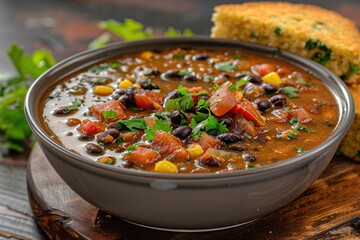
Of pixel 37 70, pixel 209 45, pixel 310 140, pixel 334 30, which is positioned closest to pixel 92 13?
pixel 37 70

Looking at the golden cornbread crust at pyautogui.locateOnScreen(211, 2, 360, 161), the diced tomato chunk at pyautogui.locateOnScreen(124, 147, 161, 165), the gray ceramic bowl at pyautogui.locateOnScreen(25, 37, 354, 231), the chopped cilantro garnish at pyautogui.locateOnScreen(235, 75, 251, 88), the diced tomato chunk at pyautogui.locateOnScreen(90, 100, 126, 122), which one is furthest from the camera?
the golden cornbread crust at pyautogui.locateOnScreen(211, 2, 360, 161)

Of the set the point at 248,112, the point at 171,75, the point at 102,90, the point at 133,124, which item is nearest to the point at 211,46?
the point at 171,75

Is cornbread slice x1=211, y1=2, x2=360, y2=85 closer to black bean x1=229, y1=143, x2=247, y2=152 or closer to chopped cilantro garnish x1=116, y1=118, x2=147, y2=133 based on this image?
black bean x1=229, y1=143, x2=247, y2=152

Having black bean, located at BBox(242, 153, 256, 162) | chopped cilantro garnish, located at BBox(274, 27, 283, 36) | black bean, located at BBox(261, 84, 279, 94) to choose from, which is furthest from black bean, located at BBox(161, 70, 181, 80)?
black bean, located at BBox(242, 153, 256, 162)

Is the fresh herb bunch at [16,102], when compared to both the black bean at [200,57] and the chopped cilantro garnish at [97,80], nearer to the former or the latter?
the chopped cilantro garnish at [97,80]

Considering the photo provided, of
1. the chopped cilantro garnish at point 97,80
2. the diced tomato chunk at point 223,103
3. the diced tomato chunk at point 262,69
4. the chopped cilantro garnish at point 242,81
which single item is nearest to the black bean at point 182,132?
the diced tomato chunk at point 223,103

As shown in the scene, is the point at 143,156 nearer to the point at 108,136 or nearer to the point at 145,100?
the point at 108,136

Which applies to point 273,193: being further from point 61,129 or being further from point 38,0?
point 38,0

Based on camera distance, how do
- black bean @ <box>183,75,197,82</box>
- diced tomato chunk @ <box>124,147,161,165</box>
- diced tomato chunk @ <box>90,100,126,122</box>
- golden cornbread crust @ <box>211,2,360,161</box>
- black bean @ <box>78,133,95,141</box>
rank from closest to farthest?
diced tomato chunk @ <box>124,147,161,165</box>, black bean @ <box>78,133,95,141</box>, diced tomato chunk @ <box>90,100,126,122</box>, black bean @ <box>183,75,197,82</box>, golden cornbread crust @ <box>211,2,360,161</box>
